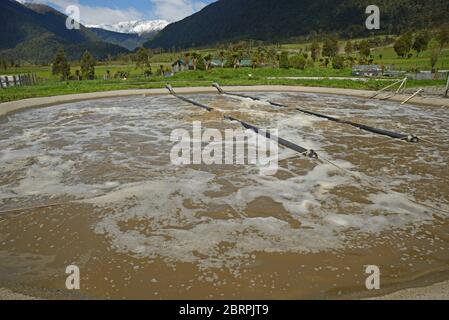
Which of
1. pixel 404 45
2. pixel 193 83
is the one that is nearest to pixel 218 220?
pixel 193 83

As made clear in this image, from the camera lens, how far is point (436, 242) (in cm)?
496

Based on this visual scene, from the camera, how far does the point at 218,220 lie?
5.72m

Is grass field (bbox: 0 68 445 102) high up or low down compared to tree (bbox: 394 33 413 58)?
down

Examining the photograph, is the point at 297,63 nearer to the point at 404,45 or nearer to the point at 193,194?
the point at 404,45

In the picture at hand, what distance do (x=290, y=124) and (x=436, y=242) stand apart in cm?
920

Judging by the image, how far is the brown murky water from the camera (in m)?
4.17

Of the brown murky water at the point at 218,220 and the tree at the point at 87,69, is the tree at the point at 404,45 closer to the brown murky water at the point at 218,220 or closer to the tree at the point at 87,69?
the tree at the point at 87,69

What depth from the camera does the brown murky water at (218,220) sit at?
13.7 feet

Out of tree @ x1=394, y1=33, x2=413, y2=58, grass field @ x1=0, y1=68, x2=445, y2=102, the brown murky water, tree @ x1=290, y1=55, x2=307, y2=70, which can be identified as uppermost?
tree @ x1=394, y1=33, x2=413, y2=58

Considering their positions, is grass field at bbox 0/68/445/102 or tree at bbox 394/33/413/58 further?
tree at bbox 394/33/413/58

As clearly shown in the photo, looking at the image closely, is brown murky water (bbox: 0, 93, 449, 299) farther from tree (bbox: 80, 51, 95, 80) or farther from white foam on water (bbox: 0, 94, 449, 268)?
tree (bbox: 80, 51, 95, 80)

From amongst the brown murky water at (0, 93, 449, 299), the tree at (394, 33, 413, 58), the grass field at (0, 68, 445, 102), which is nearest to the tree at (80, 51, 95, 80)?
the grass field at (0, 68, 445, 102)

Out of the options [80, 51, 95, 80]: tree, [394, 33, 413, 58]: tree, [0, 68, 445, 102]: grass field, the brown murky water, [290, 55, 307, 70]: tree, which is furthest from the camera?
[394, 33, 413, 58]: tree
